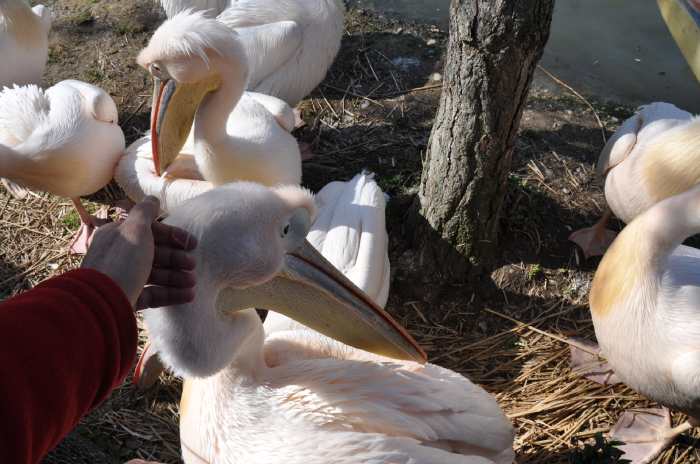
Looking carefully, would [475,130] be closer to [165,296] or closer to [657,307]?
[657,307]

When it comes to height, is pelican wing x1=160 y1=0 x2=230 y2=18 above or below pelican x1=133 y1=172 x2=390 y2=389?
above

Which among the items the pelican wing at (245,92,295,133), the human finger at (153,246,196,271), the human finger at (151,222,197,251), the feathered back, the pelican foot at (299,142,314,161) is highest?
the human finger at (151,222,197,251)

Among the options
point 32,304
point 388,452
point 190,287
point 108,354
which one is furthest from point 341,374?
point 32,304

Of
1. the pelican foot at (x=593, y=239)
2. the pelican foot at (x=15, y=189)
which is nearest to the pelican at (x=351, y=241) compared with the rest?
the pelican foot at (x=593, y=239)

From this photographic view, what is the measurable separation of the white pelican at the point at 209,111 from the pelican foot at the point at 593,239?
124cm

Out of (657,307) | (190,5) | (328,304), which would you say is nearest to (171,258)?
(328,304)

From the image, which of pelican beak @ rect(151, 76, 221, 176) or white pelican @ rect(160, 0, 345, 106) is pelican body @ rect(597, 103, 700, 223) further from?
pelican beak @ rect(151, 76, 221, 176)

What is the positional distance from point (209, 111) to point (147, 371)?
105cm

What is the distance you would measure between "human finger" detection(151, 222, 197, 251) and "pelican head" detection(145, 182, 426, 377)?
0.07 feet

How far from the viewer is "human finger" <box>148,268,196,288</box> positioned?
137 centimetres

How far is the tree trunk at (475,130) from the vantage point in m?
1.98

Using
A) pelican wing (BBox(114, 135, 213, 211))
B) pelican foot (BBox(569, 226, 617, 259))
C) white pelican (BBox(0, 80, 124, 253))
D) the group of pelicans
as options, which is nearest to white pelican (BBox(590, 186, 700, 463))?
the group of pelicans

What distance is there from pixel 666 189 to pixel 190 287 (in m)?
1.91

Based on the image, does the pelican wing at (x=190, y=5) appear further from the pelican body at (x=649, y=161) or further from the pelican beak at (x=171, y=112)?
the pelican body at (x=649, y=161)
